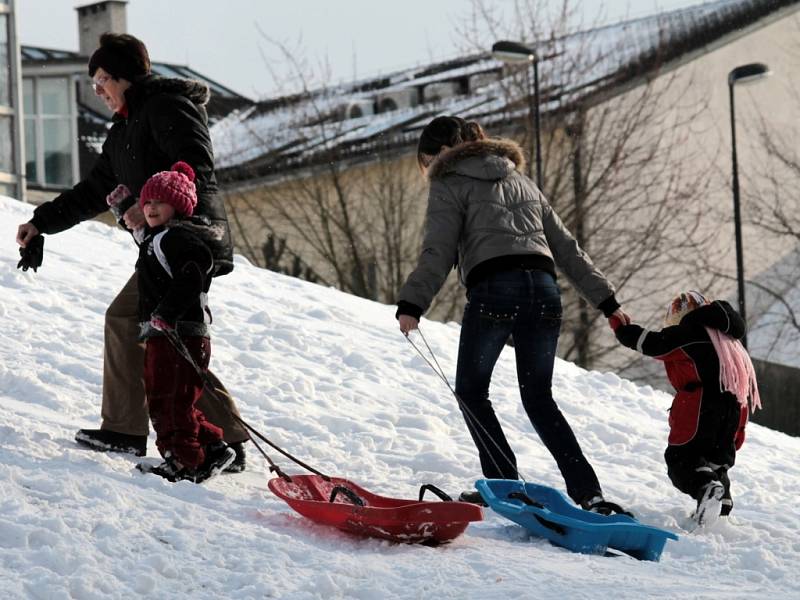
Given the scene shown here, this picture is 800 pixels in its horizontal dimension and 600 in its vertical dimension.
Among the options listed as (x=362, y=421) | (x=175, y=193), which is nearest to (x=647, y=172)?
(x=362, y=421)

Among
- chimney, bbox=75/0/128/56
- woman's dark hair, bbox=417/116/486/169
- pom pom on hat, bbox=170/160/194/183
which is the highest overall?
chimney, bbox=75/0/128/56

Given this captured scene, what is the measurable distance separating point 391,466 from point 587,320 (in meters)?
21.4

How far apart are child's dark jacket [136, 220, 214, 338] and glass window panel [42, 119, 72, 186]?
27.8 meters

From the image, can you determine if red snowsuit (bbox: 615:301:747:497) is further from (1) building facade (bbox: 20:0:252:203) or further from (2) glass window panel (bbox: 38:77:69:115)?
(2) glass window panel (bbox: 38:77:69:115)

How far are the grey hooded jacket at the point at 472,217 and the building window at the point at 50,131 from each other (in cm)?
2754

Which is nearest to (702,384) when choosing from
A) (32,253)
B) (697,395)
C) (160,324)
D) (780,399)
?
(697,395)

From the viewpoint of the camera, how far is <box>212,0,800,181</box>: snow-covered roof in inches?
1232

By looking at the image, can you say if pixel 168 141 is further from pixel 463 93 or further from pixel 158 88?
pixel 463 93

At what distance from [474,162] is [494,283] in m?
0.55

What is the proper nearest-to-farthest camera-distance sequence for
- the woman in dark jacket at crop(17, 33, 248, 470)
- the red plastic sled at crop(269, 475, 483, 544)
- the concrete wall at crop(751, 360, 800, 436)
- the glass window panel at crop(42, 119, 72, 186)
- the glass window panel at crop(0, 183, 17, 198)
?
the red plastic sled at crop(269, 475, 483, 544)
the woman in dark jacket at crop(17, 33, 248, 470)
the concrete wall at crop(751, 360, 800, 436)
the glass window panel at crop(0, 183, 17, 198)
the glass window panel at crop(42, 119, 72, 186)

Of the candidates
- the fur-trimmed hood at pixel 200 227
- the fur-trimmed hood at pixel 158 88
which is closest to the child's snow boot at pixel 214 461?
the fur-trimmed hood at pixel 200 227

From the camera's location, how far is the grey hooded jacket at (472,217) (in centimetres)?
621

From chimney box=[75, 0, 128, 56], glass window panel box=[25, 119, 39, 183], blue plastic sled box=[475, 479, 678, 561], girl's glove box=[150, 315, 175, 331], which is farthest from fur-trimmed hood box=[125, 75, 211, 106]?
chimney box=[75, 0, 128, 56]

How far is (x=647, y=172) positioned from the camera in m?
31.4
